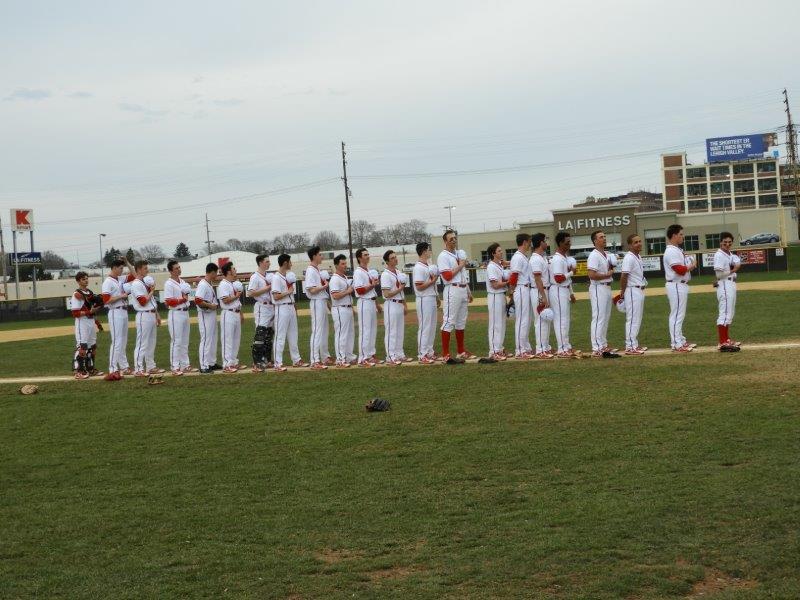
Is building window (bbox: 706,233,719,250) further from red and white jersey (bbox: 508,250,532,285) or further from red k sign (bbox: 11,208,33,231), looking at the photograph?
red and white jersey (bbox: 508,250,532,285)

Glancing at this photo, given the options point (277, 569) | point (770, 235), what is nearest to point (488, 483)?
point (277, 569)

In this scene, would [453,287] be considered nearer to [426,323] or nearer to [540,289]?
[426,323]

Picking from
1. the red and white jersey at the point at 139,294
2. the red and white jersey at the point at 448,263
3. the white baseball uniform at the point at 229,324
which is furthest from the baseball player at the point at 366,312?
the red and white jersey at the point at 139,294

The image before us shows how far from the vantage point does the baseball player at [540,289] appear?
14.5 meters

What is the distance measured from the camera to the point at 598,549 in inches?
222

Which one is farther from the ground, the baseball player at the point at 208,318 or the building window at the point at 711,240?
the building window at the point at 711,240

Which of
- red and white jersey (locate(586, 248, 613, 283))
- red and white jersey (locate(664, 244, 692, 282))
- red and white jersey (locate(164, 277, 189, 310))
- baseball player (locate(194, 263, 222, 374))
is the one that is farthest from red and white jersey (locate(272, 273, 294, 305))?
red and white jersey (locate(664, 244, 692, 282))

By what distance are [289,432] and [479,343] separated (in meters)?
9.49

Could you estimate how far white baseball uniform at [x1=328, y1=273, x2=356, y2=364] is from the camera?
16.1 m

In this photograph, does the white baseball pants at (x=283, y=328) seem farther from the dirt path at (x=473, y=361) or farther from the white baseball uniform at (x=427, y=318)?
the white baseball uniform at (x=427, y=318)

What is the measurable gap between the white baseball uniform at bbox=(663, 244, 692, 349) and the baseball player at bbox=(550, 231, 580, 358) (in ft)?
4.97

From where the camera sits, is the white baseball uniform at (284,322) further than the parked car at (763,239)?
No

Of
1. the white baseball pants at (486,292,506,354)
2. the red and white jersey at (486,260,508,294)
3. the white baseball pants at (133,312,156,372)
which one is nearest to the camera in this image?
the red and white jersey at (486,260,508,294)

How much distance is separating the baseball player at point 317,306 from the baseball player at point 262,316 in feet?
2.45
